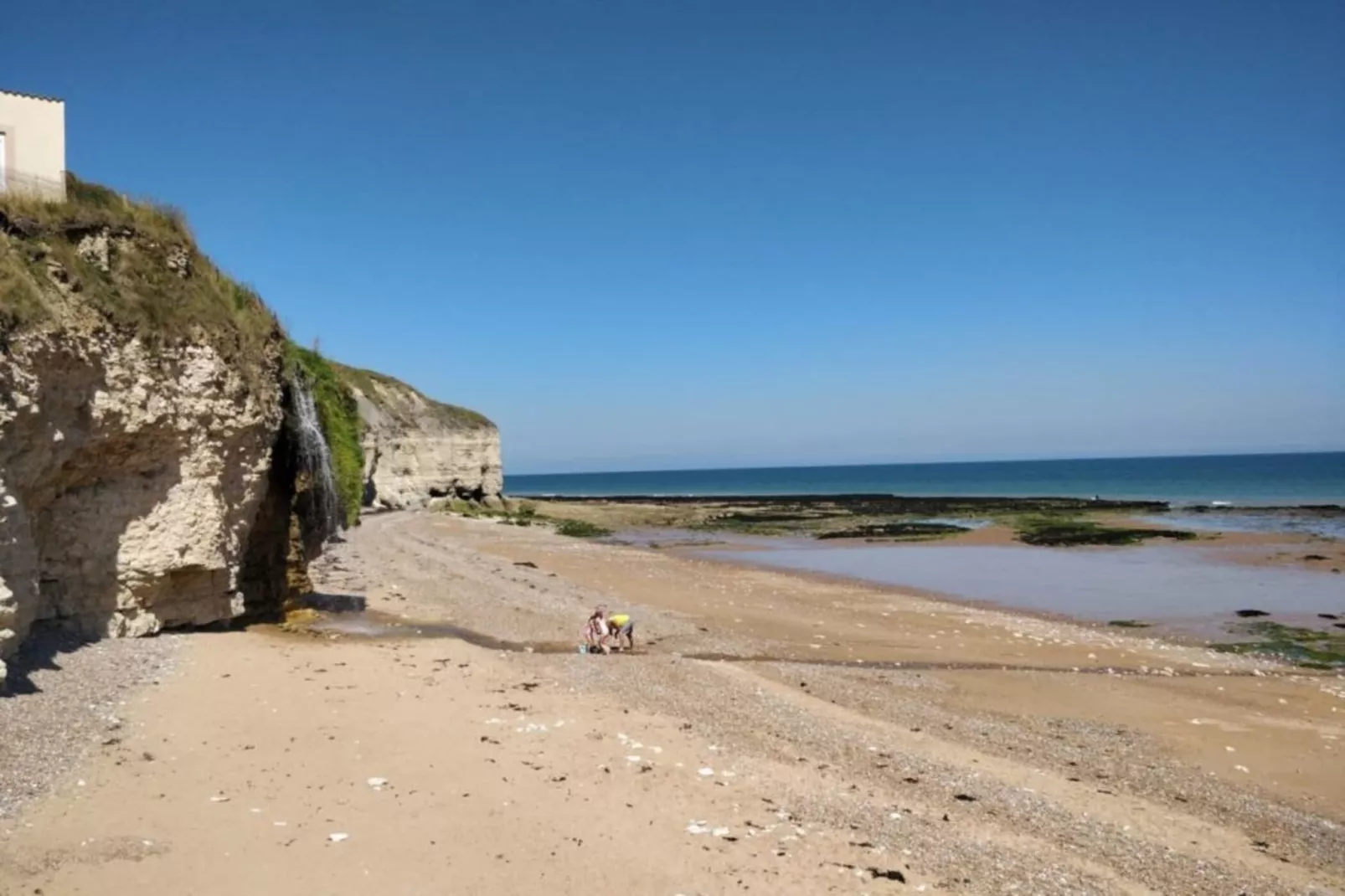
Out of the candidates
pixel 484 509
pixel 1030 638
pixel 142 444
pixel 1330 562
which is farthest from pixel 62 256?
pixel 484 509

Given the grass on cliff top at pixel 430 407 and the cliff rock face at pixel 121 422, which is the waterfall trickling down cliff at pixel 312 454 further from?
the grass on cliff top at pixel 430 407

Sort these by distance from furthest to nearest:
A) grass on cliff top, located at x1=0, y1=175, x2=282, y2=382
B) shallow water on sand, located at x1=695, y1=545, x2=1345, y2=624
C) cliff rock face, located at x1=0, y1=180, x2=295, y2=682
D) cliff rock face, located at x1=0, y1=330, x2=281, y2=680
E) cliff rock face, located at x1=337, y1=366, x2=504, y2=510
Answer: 1. cliff rock face, located at x1=337, y1=366, x2=504, y2=510
2. shallow water on sand, located at x1=695, y1=545, x2=1345, y2=624
3. grass on cliff top, located at x1=0, y1=175, x2=282, y2=382
4. cliff rock face, located at x1=0, y1=180, x2=295, y2=682
5. cliff rock face, located at x1=0, y1=330, x2=281, y2=680

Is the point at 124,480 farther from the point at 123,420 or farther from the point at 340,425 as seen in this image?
the point at 340,425

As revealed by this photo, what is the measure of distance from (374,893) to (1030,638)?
15.9 m


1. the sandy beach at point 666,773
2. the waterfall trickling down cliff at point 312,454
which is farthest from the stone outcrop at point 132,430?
the sandy beach at point 666,773

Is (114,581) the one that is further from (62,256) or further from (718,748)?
(718,748)

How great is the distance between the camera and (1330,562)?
31.5 metres

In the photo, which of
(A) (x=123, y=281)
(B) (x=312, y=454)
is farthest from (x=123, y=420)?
(B) (x=312, y=454)

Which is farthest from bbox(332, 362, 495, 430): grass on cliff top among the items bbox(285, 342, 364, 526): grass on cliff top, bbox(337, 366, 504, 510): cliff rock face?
bbox(285, 342, 364, 526): grass on cliff top

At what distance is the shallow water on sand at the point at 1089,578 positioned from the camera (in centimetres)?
2312

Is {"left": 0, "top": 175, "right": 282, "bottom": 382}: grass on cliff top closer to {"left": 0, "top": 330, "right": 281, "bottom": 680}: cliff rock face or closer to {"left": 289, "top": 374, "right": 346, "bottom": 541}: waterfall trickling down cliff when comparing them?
{"left": 0, "top": 330, "right": 281, "bottom": 680}: cliff rock face

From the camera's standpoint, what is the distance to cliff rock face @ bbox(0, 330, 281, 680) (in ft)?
29.7

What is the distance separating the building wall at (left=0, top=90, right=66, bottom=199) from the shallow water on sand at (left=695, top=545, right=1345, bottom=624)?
73.9 ft

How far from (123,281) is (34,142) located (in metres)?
2.48
